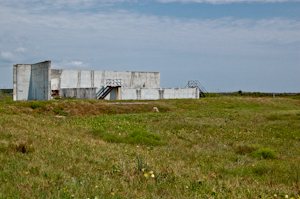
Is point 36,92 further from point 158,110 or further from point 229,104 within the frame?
point 229,104

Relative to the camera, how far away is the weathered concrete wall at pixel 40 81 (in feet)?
120

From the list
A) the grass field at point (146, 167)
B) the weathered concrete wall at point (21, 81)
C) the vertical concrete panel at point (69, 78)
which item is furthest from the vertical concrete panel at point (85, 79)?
the grass field at point (146, 167)

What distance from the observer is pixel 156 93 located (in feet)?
167

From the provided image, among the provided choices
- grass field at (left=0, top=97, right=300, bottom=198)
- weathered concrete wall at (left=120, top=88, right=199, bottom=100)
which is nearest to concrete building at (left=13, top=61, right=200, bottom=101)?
weathered concrete wall at (left=120, top=88, right=199, bottom=100)

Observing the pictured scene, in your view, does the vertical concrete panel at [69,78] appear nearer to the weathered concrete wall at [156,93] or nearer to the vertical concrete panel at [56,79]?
the vertical concrete panel at [56,79]

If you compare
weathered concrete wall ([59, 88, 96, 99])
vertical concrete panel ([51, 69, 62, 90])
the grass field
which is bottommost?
the grass field

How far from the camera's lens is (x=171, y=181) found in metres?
6.85

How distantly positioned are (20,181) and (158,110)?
27610 millimetres

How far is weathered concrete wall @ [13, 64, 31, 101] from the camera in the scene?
40231mm

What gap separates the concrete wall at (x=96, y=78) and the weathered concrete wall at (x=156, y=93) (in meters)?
8.83

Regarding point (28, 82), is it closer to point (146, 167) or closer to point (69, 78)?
point (69, 78)


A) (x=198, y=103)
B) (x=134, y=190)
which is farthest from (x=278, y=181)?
(x=198, y=103)

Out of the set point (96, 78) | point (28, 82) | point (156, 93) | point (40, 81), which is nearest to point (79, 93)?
point (28, 82)

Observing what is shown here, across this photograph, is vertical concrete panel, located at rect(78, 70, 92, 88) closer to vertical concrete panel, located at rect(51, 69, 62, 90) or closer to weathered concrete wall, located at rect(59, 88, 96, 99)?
vertical concrete panel, located at rect(51, 69, 62, 90)
